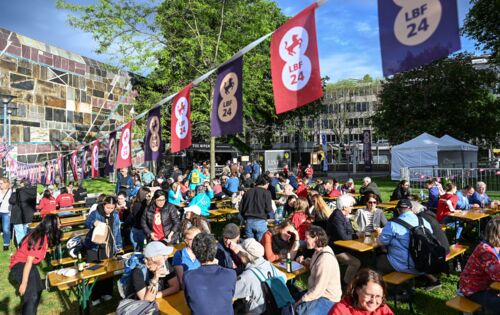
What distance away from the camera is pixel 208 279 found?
3.02m

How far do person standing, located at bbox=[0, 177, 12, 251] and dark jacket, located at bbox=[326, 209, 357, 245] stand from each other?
7842 millimetres

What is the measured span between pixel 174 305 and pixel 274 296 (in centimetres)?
106

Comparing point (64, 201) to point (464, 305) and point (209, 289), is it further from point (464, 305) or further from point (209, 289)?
point (464, 305)

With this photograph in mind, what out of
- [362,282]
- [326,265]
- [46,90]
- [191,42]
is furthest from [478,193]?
[46,90]

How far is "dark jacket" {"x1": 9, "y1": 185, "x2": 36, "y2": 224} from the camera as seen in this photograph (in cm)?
781

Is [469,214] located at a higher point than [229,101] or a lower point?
lower

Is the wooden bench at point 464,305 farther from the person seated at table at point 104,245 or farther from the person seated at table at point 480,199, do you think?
the person seated at table at point 480,199

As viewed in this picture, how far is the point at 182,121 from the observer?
21.3 ft

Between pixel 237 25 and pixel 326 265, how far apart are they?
16.2 meters

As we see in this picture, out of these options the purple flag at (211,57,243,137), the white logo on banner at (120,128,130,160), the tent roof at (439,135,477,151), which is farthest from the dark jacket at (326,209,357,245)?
the tent roof at (439,135,477,151)

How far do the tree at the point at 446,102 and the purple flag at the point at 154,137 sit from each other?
24.1 metres

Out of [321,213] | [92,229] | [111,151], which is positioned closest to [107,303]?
[92,229]

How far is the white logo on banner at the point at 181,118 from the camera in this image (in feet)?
21.1

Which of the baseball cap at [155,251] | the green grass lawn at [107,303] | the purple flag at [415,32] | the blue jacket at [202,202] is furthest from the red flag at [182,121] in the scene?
the purple flag at [415,32]
